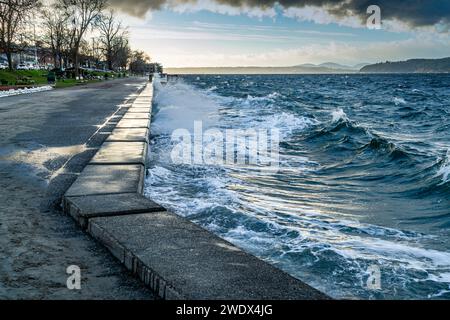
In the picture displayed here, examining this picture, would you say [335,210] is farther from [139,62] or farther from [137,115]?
[139,62]

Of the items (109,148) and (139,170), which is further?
(109,148)

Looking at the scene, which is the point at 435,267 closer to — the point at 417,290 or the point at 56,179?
the point at 417,290

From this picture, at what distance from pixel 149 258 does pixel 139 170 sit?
2.86 meters

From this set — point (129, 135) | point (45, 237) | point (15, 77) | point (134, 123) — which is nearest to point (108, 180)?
point (45, 237)

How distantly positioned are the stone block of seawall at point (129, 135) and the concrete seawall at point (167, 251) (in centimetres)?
314

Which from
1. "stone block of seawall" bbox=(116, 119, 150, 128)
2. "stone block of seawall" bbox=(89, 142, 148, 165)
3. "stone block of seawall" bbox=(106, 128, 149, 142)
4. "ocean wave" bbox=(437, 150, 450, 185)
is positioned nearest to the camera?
"stone block of seawall" bbox=(89, 142, 148, 165)

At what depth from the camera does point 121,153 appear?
6.80 m

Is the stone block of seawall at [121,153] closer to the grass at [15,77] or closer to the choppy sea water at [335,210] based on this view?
the choppy sea water at [335,210]

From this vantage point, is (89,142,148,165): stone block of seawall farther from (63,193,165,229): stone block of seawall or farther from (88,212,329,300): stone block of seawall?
(88,212,329,300): stone block of seawall

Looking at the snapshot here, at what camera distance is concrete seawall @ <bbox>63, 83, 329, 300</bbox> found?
2.50 metres

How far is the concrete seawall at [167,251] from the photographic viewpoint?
2.50 metres

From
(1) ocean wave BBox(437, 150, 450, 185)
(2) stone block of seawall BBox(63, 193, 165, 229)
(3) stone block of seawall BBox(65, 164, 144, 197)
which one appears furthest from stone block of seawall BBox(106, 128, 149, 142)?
(1) ocean wave BBox(437, 150, 450, 185)

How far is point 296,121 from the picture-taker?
66.0 ft
